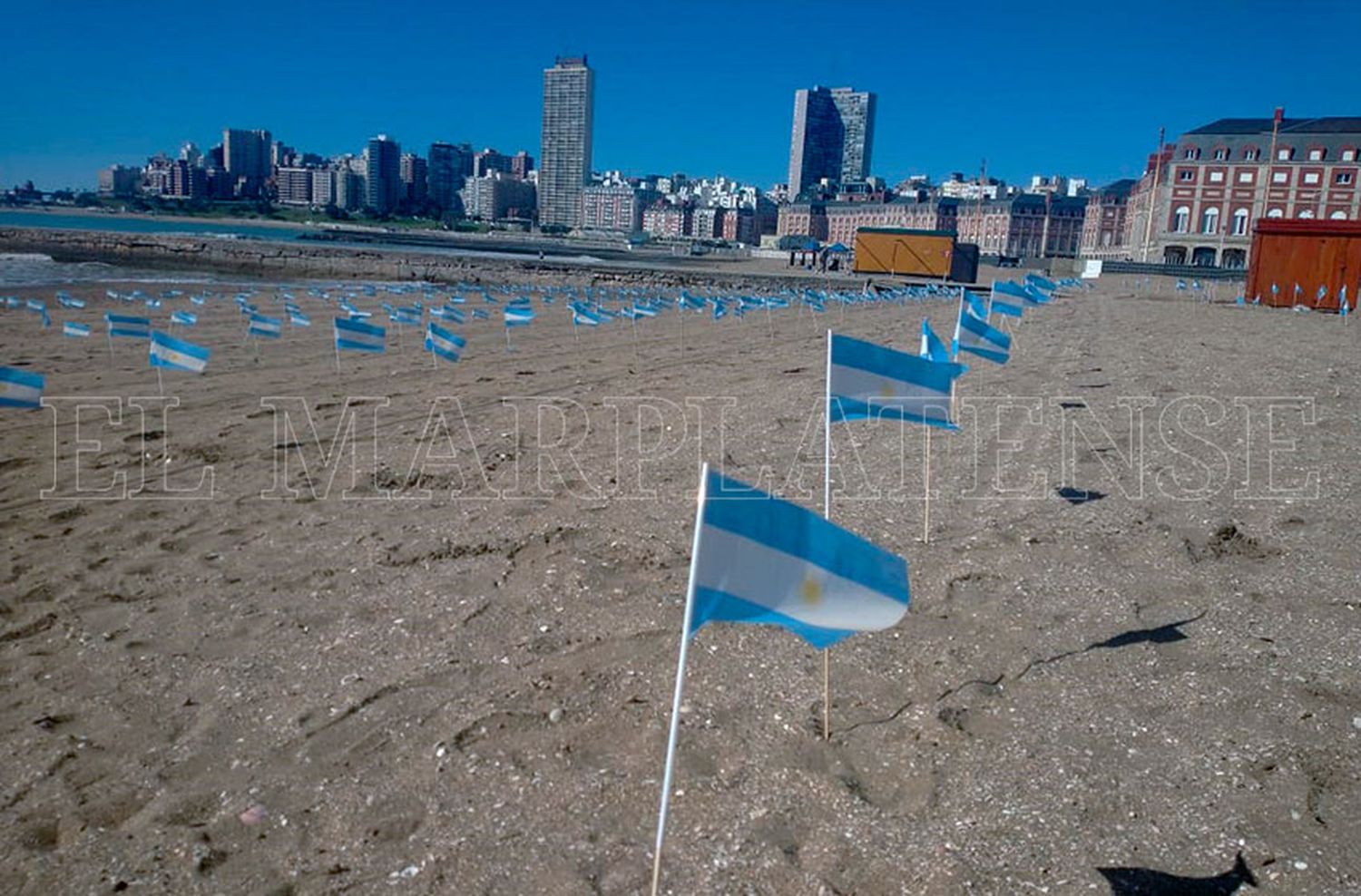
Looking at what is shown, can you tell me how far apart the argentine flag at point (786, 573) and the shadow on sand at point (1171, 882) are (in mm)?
1250

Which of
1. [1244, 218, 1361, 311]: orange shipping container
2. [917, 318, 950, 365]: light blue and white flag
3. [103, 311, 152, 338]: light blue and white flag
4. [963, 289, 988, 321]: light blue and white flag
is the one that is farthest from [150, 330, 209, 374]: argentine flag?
[1244, 218, 1361, 311]: orange shipping container

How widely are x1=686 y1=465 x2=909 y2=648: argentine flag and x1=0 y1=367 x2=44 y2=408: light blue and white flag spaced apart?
8.69 metres

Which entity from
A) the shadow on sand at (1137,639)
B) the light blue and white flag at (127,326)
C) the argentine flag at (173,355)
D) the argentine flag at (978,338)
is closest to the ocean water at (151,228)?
the light blue and white flag at (127,326)

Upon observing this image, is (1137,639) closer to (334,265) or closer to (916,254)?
(916,254)

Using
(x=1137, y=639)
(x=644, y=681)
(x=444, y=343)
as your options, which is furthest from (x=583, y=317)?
(x=1137, y=639)

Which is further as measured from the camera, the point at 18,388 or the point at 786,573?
the point at 18,388

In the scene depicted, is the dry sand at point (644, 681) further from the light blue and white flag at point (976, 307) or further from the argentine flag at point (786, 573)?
the light blue and white flag at point (976, 307)

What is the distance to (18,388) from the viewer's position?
30.8ft

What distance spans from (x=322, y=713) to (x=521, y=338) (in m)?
16.5

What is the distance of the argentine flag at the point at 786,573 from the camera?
9.82 feet

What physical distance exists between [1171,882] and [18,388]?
10.3m

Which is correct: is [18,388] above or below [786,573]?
below

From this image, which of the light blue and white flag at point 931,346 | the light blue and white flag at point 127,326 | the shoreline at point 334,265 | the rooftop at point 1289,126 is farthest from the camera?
the rooftop at point 1289,126

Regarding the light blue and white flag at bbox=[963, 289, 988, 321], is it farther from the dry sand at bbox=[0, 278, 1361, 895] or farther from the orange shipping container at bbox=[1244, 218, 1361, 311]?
the orange shipping container at bbox=[1244, 218, 1361, 311]
